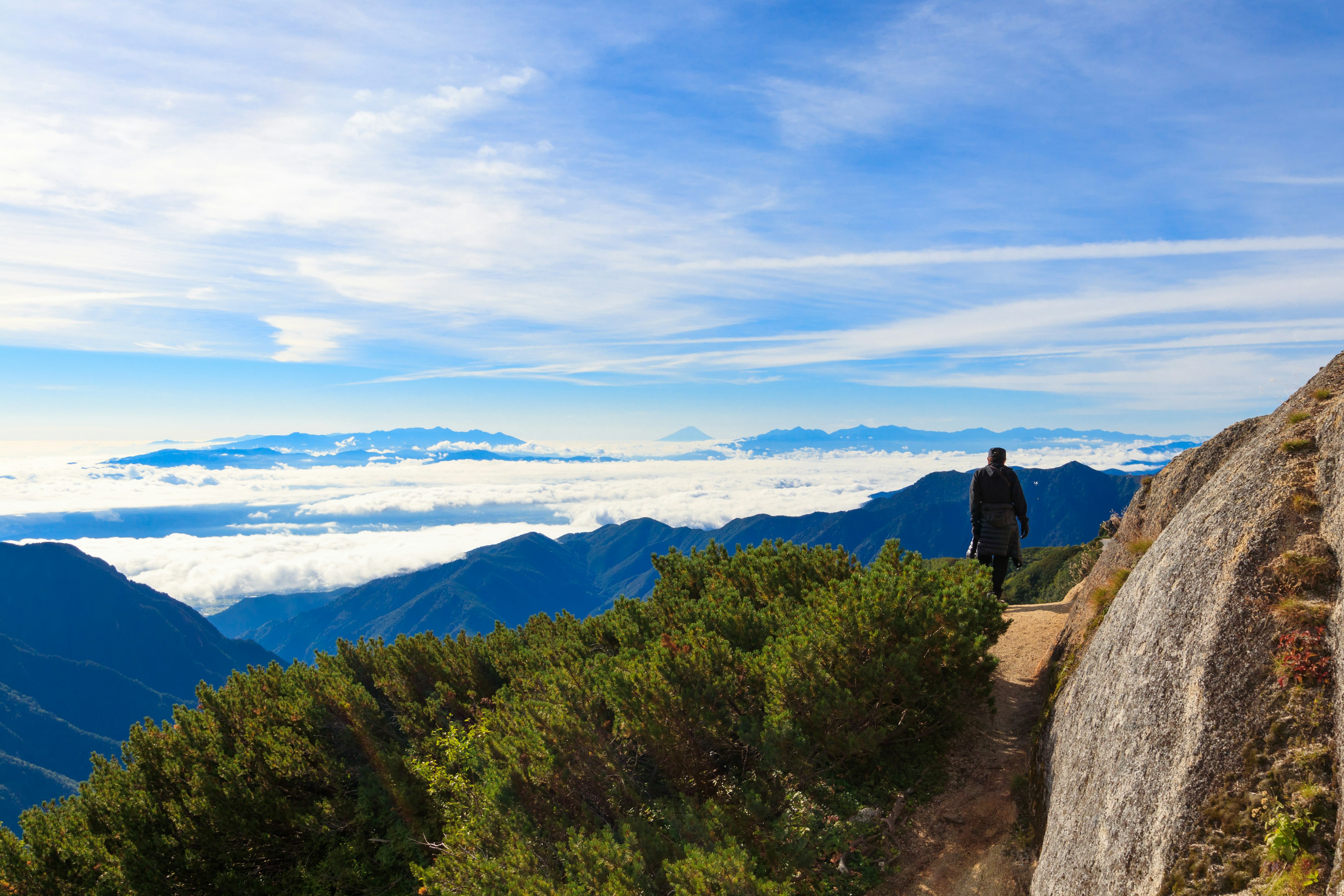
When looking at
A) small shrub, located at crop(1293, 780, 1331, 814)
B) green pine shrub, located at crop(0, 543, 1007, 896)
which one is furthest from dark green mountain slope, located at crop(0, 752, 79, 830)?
small shrub, located at crop(1293, 780, 1331, 814)

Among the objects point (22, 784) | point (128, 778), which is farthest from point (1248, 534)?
point (22, 784)

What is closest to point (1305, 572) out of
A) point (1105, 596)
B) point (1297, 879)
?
point (1297, 879)

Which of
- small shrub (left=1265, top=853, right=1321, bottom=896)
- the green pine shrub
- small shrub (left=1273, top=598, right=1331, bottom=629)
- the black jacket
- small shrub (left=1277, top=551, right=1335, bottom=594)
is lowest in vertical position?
the green pine shrub

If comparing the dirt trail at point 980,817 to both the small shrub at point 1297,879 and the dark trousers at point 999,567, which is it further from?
the small shrub at point 1297,879

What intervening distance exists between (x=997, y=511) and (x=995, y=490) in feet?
1.67

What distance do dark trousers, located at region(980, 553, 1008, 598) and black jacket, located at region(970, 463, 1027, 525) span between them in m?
0.96

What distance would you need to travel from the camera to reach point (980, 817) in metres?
9.97

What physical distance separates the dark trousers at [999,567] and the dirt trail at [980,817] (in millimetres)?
2959

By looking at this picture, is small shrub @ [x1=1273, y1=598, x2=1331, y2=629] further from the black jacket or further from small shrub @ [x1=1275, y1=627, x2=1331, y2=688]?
the black jacket

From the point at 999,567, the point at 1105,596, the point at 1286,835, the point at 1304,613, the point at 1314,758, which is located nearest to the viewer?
the point at 1286,835

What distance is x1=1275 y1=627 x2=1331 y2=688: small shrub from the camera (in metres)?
5.82

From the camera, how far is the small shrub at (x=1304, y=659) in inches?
229

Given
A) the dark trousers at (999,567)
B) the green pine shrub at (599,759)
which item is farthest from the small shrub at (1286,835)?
the dark trousers at (999,567)

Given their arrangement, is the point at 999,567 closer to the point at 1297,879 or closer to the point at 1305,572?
the point at 1305,572
